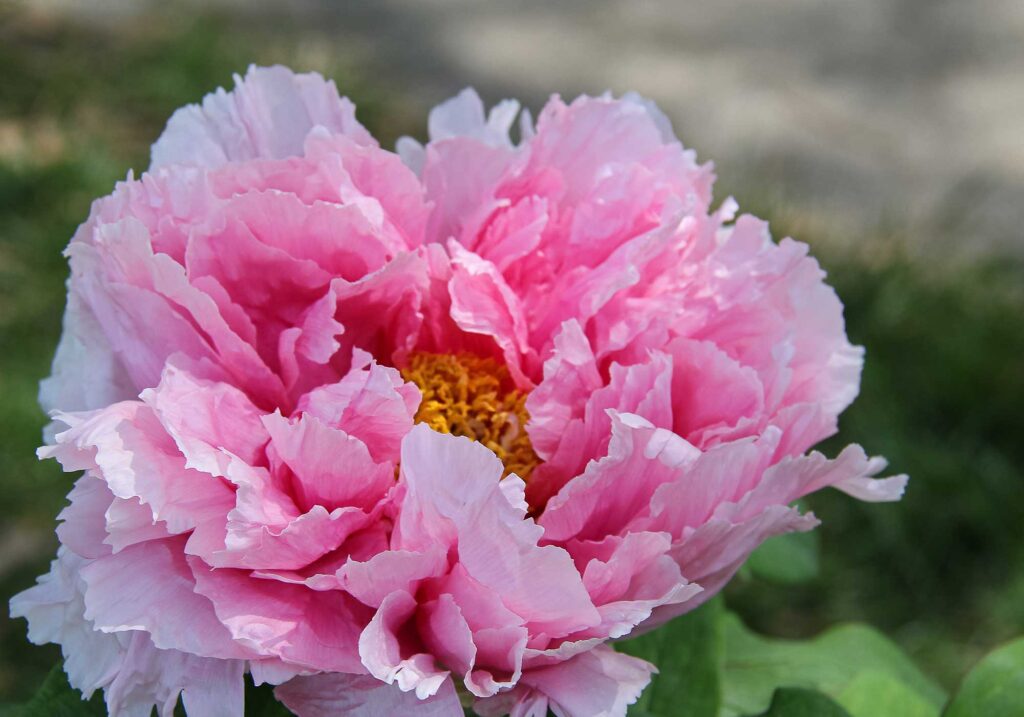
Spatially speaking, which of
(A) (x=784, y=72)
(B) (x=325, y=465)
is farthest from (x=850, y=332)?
(B) (x=325, y=465)

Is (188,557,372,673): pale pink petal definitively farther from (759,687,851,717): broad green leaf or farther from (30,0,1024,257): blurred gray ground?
(30,0,1024,257): blurred gray ground

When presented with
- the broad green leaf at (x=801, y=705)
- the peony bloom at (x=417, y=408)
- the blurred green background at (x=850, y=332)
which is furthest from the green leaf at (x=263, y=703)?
the blurred green background at (x=850, y=332)

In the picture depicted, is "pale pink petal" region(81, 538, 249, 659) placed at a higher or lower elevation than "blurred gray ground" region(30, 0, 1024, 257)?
higher

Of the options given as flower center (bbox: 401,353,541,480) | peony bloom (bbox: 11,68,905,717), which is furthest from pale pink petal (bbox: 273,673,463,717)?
flower center (bbox: 401,353,541,480)

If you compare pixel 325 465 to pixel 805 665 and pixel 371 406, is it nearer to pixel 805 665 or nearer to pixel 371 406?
pixel 371 406

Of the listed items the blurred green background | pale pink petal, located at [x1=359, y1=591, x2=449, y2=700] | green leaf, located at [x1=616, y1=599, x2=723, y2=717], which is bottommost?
the blurred green background

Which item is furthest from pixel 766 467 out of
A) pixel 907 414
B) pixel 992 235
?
pixel 992 235

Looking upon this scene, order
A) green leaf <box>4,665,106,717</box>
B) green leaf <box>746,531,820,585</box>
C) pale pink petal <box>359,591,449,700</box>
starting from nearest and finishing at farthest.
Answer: pale pink petal <box>359,591,449,700</box> < green leaf <box>4,665,106,717</box> < green leaf <box>746,531,820,585</box>
